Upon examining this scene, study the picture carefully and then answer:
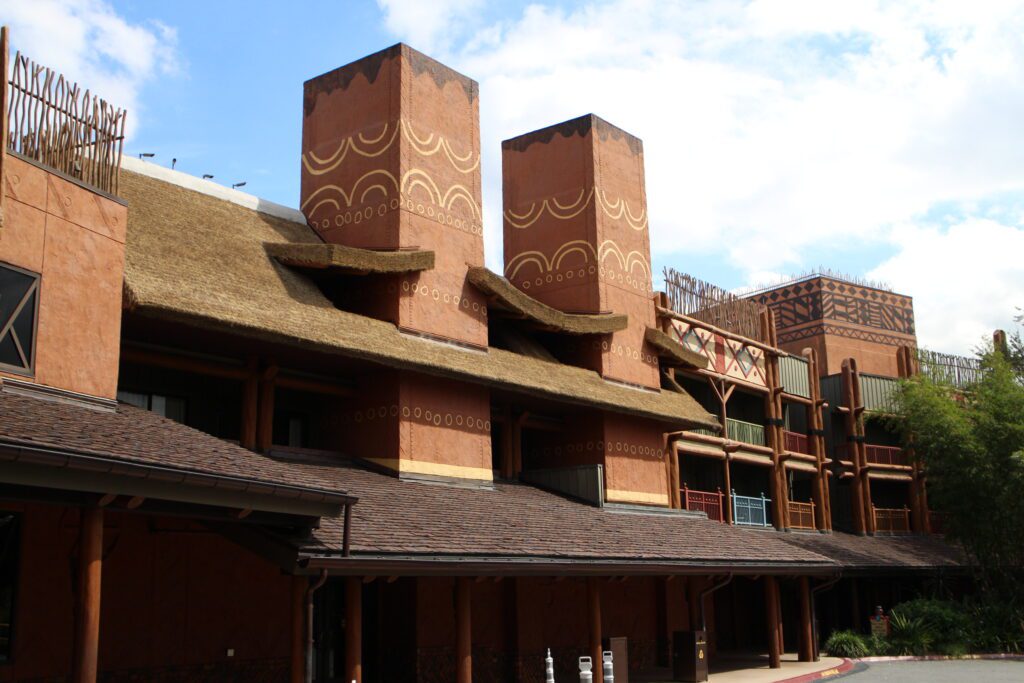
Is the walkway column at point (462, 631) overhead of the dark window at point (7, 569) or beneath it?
beneath

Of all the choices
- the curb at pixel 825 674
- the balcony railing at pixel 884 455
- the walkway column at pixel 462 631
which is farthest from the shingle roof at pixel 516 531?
the balcony railing at pixel 884 455

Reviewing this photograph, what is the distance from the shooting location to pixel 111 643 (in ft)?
47.2

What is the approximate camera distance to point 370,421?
19.6 m

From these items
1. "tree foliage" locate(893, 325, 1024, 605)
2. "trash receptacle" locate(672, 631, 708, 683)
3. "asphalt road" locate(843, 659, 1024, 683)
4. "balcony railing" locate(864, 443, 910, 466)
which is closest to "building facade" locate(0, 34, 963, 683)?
"trash receptacle" locate(672, 631, 708, 683)

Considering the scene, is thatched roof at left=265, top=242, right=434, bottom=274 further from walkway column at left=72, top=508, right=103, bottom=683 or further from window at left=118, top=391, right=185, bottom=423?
walkway column at left=72, top=508, right=103, bottom=683

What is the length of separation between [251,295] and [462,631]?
250 inches

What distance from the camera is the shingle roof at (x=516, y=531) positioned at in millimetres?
15094

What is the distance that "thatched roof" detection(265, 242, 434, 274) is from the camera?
19328 mm

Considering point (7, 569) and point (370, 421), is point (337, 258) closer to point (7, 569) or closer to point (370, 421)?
point (370, 421)

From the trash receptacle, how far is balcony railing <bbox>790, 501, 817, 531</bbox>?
1345cm

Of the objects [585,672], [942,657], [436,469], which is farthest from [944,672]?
[585,672]

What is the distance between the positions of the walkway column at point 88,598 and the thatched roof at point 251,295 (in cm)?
391

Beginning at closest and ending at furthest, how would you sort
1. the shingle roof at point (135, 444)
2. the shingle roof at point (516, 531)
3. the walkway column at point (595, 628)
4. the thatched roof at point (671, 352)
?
the shingle roof at point (135, 444), the shingle roof at point (516, 531), the walkway column at point (595, 628), the thatched roof at point (671, 352)

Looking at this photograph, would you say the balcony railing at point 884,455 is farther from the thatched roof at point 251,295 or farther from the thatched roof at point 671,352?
the thatched roof at point 251,295
